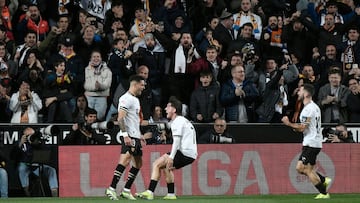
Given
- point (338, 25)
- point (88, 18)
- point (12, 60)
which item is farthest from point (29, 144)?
point (338, 25)

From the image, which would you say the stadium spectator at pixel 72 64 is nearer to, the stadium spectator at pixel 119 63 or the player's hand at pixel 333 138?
the stadium spectator at pixel 119 63

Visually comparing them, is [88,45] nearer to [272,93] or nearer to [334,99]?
[272,93]

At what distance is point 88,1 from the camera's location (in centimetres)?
2594

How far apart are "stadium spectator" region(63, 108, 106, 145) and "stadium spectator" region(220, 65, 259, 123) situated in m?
2.82

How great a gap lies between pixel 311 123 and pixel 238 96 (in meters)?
2.97

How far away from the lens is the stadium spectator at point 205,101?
2308cm

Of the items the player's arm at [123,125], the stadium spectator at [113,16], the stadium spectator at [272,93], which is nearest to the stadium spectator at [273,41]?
the stadium spectator at [272,93]

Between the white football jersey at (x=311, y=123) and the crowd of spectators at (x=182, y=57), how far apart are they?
112 inches

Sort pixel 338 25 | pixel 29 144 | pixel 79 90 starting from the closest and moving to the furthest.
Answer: pixel 29 144, pixel 79 90, pixel 338 25

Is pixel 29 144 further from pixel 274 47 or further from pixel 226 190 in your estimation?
pixel 274 47

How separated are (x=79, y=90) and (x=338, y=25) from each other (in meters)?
6.57

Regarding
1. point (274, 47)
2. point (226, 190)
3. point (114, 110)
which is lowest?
point (226, 190)

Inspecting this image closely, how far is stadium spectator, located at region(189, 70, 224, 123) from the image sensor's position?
23078 millimetres

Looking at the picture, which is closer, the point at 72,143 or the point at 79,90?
the point at 72,143
